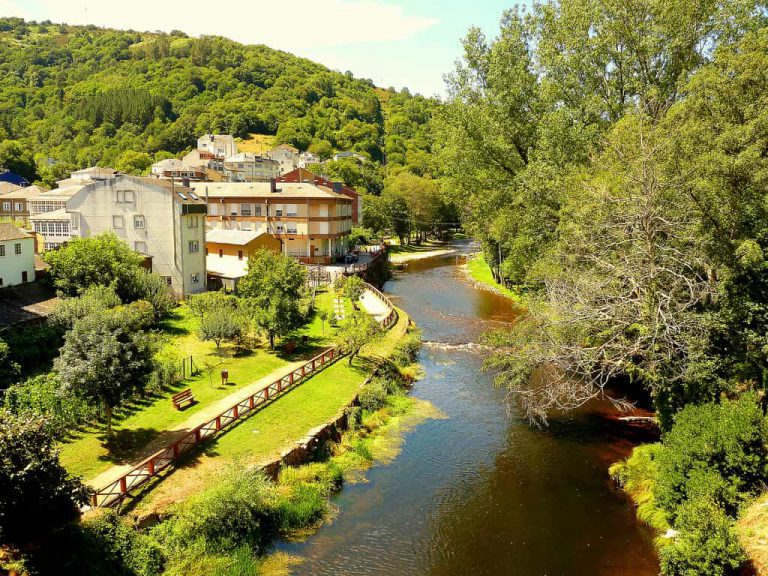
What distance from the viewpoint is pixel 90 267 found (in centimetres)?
3481

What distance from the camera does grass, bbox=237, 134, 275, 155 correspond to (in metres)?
167

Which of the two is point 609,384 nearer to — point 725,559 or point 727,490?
point 727,490

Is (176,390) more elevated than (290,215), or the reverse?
(290,215)

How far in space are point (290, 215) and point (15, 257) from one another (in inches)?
1210

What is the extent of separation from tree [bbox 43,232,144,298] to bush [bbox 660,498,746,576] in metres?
32.1

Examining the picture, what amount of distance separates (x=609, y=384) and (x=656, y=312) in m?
14.4

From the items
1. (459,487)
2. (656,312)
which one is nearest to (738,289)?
(656,312)

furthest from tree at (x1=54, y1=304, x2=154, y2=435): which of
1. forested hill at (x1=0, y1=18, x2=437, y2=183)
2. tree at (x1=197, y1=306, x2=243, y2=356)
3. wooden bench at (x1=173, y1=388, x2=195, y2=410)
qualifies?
forested hill at (x1=0, y1=18, x2=437, y2=183)

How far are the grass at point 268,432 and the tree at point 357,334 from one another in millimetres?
938

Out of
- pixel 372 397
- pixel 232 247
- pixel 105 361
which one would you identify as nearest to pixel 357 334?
pixel 372 397

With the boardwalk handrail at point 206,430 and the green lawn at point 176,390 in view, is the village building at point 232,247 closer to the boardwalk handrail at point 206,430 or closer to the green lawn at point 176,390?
the green lawn at point 176,390

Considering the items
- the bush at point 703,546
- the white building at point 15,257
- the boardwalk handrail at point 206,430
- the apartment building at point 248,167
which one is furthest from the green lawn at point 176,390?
the apartment building at point 248,167

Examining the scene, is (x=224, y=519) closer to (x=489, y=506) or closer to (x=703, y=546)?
(x=489, y=506)

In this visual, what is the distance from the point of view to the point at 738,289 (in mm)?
17641
